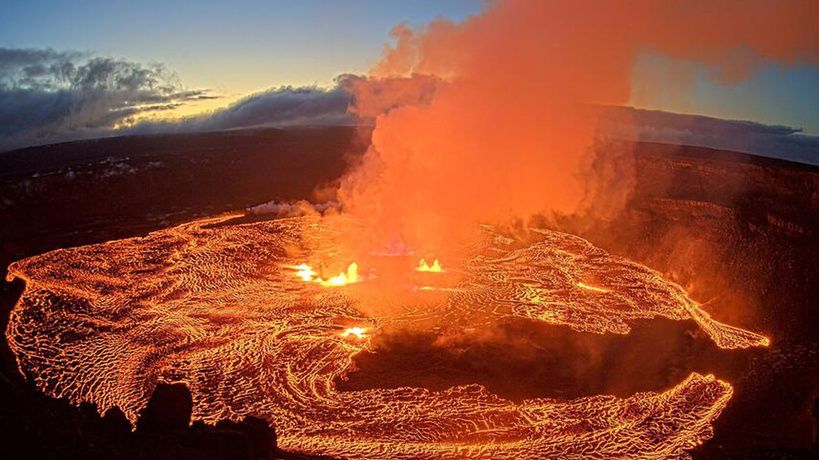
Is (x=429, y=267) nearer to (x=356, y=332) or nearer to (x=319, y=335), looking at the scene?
(x=356, y=332)

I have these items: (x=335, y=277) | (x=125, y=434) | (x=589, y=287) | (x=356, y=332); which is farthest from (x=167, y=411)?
(x=589, y=287)

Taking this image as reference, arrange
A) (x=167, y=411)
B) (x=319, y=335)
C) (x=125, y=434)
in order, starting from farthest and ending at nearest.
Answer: (x=319, y=335)
(x=167, y=411)
(x=125, y=434)

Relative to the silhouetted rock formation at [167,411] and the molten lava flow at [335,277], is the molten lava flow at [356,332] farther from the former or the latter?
the silhouetted rock formation at [167,411]

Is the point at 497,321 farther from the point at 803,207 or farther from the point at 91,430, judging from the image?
the point at 803,207

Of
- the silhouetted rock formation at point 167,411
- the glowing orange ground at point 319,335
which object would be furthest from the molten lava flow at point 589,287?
the silhouetted rock formation at point 167,411

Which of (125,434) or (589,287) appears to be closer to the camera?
(125,434)

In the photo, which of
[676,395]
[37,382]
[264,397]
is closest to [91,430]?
[264,397]

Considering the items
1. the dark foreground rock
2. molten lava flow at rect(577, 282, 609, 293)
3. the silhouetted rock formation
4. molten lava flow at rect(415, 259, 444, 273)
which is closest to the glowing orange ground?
molten lava flow at rect(577, 282, 609, 293)

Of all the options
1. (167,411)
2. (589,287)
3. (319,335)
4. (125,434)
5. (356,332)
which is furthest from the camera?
(589,287)
